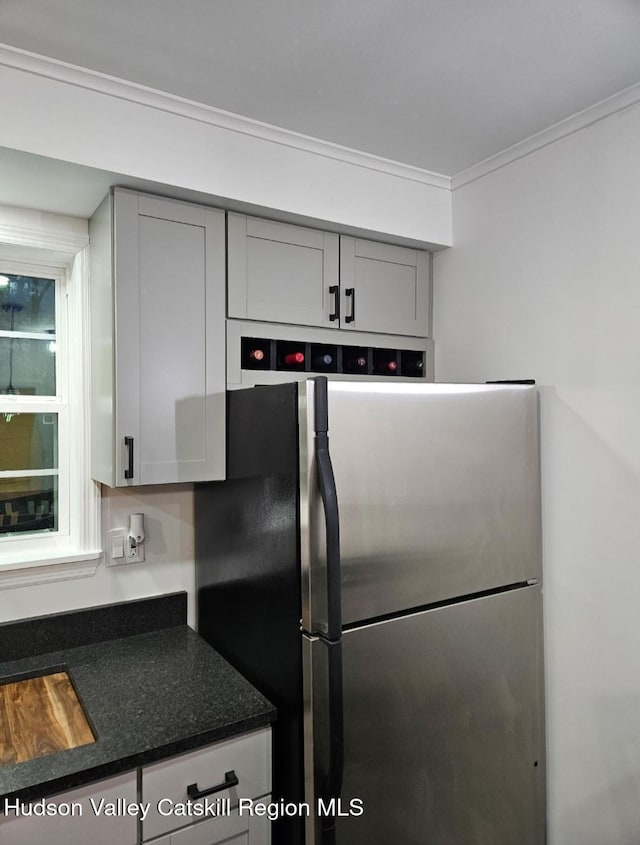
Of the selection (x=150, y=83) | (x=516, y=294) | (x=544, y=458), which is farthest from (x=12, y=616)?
(x=516, y=294)

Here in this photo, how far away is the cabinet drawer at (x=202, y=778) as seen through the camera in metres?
1.29

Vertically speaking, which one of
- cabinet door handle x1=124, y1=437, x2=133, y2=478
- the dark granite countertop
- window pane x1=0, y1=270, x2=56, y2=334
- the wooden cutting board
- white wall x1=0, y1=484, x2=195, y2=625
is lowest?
the wooden cutting board

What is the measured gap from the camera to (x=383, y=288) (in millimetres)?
2047

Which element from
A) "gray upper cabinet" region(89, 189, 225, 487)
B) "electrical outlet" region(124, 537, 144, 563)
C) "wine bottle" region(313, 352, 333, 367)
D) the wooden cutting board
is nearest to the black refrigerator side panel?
"gray upper cabinet" region(89, 189, 225, 487)

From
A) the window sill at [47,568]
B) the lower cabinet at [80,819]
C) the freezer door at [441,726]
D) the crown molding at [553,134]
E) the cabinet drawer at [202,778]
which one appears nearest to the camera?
the lower cabinet at [80,819]

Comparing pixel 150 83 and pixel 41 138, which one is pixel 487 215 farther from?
pixel 41 138

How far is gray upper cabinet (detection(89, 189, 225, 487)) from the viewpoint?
159 cm

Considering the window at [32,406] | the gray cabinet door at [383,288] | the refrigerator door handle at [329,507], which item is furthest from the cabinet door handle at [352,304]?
the window at [32,406]

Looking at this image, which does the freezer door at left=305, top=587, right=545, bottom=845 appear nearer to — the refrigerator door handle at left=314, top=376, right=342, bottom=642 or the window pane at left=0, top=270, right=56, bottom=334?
the refrigerator door handle at left=314, top=376, right=342, bottom=642

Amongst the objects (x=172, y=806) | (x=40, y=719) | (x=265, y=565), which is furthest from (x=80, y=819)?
(x=265, y=565)

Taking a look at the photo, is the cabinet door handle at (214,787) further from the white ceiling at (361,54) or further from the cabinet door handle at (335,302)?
the white ceiling at (361,54)

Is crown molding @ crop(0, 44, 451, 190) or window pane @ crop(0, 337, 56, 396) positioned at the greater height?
crown molding @ crop(0, 44, 451, 190)

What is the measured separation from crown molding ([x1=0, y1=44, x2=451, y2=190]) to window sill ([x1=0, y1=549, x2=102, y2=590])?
132 centimetres

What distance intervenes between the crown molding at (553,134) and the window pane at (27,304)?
1.47 metres
